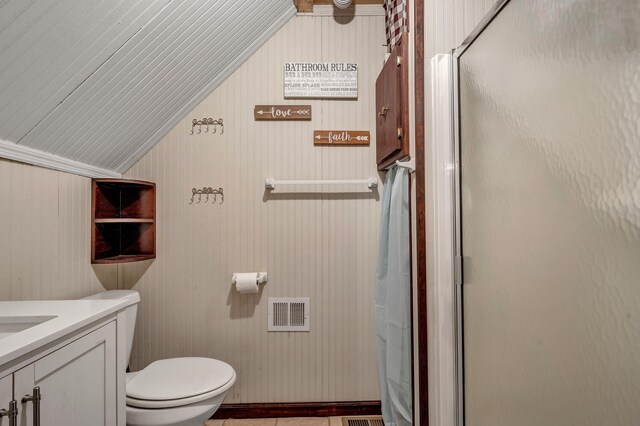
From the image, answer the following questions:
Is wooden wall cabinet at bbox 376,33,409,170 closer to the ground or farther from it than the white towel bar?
farther from it

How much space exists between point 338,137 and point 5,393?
68.5 inches

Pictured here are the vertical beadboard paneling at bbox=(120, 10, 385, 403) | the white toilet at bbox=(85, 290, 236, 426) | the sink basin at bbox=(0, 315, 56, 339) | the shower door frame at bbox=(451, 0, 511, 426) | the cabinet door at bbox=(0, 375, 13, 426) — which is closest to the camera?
the cabinet door at bbox=(0, 375, 13, 426)

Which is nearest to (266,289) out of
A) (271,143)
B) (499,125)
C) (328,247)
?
(328,247)

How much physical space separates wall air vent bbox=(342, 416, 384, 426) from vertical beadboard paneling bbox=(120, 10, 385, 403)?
4.4 inches

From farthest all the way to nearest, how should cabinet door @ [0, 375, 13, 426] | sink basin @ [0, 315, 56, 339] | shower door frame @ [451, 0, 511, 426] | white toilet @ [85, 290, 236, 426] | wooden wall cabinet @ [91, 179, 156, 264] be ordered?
wooden wall cabinet @ [91, 179, 156, 264] → white toilet @ [85, 290, 236, 426] → shower door frame @ [451, 0, 511, 426] → sink basin @ [0, 315, 56, 339] → cabinet door @ [0, 375, 13, 426]

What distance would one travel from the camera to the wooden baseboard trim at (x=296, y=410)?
1979 mm

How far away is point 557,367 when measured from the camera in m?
0.70

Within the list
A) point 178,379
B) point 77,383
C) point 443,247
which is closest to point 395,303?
point 443,247

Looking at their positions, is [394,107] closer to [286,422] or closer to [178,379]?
[178,379]

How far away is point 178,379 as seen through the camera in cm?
158

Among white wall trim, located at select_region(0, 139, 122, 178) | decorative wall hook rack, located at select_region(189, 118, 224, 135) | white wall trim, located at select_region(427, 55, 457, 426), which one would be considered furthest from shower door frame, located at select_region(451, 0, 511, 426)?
white wall trim, located at select_region(0, 139, 122, 178)

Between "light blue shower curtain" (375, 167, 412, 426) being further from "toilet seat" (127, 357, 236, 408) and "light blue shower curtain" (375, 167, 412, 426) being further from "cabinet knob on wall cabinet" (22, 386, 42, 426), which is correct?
"cabinet knob on wall cabinet" (22, 386, 42, 426)

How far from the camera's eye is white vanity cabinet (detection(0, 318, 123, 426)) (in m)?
0.72

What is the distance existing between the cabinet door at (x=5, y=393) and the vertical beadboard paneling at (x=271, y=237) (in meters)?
1.32
